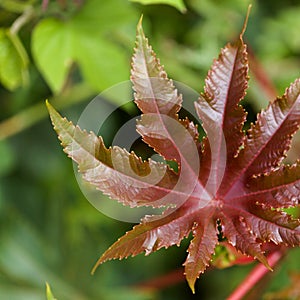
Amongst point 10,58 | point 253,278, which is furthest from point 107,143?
point 253,278

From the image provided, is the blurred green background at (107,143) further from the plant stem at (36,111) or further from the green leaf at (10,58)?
the green leaf at (10,58)

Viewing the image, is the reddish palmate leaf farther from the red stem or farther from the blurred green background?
the blurred green background

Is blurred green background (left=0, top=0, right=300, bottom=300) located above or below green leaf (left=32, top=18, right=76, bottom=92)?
below

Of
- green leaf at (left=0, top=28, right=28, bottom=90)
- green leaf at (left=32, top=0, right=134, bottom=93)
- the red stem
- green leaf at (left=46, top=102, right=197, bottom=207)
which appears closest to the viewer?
green leaf at (left=46, top=102, right=197, bottom=207)

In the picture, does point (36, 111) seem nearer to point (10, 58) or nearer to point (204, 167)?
point (10, 58)

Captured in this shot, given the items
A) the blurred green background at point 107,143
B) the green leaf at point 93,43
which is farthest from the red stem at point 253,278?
the green leaf at point 93,43

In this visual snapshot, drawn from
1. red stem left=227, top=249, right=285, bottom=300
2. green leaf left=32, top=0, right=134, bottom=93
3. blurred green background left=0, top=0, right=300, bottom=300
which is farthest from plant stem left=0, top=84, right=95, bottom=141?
red stem left=227, top=249, right=285, bottom=300
